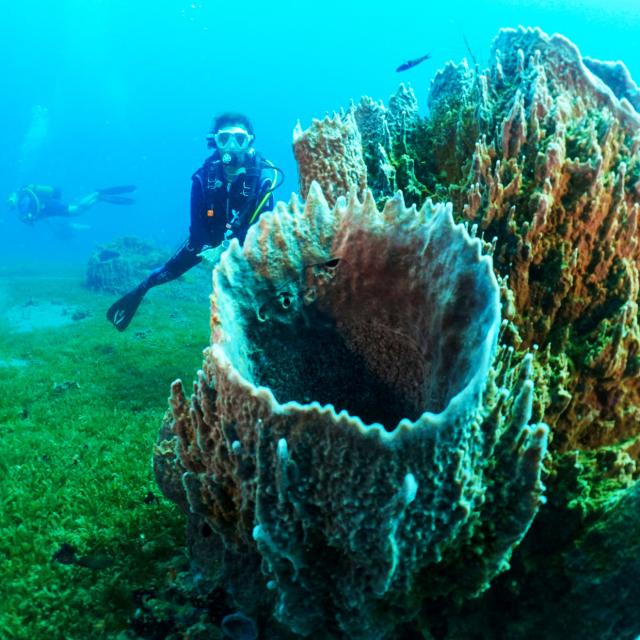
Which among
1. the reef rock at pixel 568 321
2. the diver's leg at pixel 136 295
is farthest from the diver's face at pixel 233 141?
the reef rock at pixel 568 321

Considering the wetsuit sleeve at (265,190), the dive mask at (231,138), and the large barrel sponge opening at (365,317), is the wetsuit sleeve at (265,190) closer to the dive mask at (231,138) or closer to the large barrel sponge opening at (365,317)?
the dive mask at (231,138)

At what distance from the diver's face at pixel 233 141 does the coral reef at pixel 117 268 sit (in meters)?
13.9

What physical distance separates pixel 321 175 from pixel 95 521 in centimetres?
342

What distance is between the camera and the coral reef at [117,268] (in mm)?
20547

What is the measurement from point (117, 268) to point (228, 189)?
15.3m

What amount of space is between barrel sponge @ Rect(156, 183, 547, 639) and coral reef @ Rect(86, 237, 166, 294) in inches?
775

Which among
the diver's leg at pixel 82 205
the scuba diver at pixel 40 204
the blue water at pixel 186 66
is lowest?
the scuba diver at pixel 40 204

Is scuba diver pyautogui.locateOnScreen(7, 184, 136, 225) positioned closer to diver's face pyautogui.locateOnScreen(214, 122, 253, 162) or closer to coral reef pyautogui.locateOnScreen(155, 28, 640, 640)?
diver's face pyautogui.locateOnScreen(214, 122, 253, 162)

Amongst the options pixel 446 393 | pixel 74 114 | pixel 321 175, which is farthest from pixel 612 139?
pixel 74 114

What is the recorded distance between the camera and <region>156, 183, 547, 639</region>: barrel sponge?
149cm

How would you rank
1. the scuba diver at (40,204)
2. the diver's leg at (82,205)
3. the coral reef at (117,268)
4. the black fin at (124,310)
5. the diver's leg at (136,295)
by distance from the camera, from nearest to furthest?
the diver's leg at (136,295)
the black fin at (124,310)
the scuba diver at (40,204)
the coral reef at (117,268)
the diver's leg at (82,205)

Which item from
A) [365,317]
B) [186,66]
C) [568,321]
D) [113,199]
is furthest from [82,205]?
[186,66]

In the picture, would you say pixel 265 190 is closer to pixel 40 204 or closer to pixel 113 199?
pixel 40 204

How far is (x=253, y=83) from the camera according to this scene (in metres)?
136
